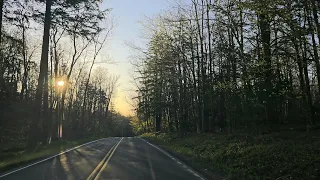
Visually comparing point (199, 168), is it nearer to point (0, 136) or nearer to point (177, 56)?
point (177, 56)

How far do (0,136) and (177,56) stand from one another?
62.4 feet

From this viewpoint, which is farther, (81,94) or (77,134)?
(81,94)

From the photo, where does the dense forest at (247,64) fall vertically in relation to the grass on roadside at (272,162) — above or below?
above

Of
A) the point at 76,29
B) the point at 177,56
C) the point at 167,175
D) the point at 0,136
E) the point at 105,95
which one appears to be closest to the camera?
the point at 167,175

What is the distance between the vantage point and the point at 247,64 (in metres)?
12.9

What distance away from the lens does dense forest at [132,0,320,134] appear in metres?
9.27

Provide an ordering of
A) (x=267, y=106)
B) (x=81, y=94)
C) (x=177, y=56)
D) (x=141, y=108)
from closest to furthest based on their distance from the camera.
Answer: (x=267, y=106) < (x=177, y=56) < (x=141, y=108) < (x=81, y=94)

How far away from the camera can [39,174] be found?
11055 mm

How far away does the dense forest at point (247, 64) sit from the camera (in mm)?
9273

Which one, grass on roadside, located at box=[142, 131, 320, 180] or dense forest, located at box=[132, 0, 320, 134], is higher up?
dense forest, located at box=[132, 0, 320, 134]

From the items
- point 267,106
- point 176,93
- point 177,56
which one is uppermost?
point 177,56

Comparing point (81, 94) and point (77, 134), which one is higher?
point (81, 94)

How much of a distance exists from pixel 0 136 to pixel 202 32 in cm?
2163

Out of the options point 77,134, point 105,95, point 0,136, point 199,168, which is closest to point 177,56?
point 199,168
